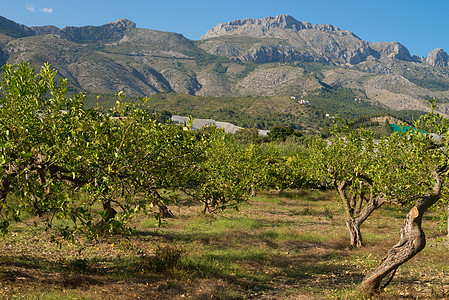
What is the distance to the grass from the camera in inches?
376

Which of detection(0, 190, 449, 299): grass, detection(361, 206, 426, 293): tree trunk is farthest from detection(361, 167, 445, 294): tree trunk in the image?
detection(0, 190, 449, 299): grass

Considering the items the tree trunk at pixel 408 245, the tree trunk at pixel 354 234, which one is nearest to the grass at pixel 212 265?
the tree trunk at pixel 354 234

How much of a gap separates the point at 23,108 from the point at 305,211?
84.7ft

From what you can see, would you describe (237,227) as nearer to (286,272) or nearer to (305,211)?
(286,272)

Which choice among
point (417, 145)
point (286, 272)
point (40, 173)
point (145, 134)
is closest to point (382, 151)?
point (417, 145)

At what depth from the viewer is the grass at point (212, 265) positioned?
31.3 feet

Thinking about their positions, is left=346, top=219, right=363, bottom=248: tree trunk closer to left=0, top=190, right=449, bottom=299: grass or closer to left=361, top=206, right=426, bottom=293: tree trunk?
left=0, top=190, right=449, bottom=299: grass

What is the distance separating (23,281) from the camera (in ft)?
29.7

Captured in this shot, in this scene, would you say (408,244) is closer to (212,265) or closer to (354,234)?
(212,265)

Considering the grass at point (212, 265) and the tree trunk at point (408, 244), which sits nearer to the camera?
the tree trunk at point (408, 244)

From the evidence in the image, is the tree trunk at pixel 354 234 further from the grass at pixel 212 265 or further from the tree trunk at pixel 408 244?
the tree trunk at pixel 408 244

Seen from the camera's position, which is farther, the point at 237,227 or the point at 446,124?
the point at 237,227

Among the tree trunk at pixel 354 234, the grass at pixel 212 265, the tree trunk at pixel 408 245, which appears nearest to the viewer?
the tree trunk at pixel 408 245

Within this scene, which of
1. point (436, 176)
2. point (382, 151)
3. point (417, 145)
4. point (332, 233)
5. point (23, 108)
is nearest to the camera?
point (23, 108)
